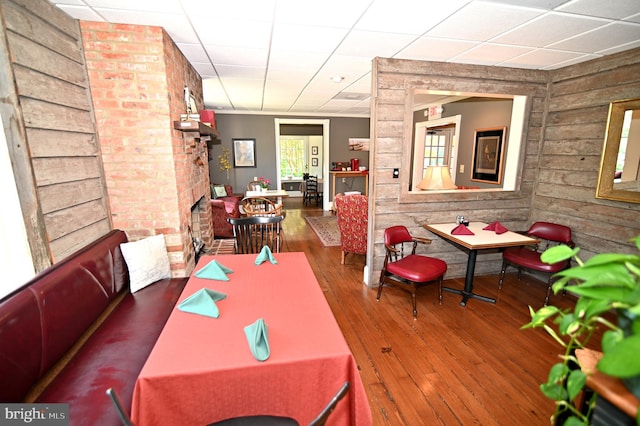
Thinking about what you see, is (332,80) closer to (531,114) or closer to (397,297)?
(531,114)

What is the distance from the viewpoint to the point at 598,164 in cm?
294

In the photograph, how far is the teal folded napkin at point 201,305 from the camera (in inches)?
56.5

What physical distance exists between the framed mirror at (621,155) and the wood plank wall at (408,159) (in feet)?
2.40

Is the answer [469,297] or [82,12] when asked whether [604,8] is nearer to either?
[469,297]

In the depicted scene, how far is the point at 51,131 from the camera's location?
1879 mm

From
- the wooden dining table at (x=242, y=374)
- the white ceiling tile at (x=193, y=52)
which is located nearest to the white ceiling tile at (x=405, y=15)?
the white ceiling tile at (x=193, y=52)

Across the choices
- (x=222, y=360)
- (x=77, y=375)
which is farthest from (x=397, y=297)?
(x=77, y=375)

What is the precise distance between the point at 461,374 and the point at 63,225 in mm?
3005

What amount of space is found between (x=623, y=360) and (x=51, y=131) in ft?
9.31

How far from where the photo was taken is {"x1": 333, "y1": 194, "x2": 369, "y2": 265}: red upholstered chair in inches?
148

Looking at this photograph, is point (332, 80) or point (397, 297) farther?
point (332, 80)

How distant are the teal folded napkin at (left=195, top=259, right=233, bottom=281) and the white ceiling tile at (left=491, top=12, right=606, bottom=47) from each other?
288 cm

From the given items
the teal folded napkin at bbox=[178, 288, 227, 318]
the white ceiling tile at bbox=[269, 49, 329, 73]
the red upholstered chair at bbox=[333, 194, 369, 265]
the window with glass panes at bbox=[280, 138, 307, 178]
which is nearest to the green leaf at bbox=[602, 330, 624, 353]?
the teal folded napkin at bbox=[178, 288, 227, 318]

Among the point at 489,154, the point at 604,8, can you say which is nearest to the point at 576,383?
the point at 604,8
